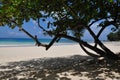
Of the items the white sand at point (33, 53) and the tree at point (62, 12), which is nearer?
the tree at point (62, 12)

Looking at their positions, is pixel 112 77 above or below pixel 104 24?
below

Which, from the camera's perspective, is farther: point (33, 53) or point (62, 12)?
point (33, 53)

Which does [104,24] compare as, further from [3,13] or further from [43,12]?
[3,13]

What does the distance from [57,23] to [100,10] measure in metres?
1.77

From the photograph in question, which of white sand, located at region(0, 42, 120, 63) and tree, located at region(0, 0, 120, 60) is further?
white sand, located at region(0, 42, 120, 63)

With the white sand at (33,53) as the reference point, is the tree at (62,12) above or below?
above

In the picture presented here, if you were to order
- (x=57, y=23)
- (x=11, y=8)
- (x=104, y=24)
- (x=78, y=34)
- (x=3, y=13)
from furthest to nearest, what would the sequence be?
(x=78, y=34)
(x=104, y=24)
(x=57, y=23)
(x=3, y=13)
(x=11, y=8)

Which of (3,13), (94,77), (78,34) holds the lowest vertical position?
(94,77)

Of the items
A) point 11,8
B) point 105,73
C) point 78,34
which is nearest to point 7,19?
point 11,8

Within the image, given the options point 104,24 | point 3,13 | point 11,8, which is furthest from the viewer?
point 104,24

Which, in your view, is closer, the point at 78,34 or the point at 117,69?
the point at 117,69

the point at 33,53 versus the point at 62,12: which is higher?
the point at 62,12

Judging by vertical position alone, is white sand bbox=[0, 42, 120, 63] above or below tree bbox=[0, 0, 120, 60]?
below

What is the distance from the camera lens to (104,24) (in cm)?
1165
